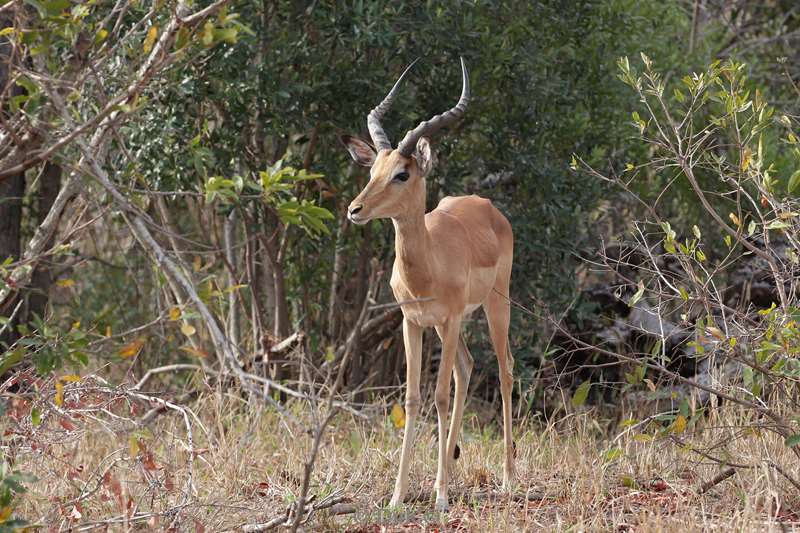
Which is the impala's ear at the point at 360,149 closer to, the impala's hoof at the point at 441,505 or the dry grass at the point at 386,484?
the dry grass at the point at 386,484

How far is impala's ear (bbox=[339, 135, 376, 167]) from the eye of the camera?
5684mm

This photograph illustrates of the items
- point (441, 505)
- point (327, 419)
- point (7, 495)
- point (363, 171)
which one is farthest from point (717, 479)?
point (363, 171)

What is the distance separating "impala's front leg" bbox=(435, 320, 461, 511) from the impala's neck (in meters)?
0.27

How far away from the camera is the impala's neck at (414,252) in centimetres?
534

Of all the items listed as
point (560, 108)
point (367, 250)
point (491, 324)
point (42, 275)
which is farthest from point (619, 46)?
point (42, 275)

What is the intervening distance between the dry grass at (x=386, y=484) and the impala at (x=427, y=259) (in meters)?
0.29

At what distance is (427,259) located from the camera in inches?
213

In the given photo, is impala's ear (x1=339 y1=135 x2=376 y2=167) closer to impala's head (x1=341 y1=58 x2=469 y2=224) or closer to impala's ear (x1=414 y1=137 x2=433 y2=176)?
impala's head (x1=341 y1=58 x2=469 y2=224)

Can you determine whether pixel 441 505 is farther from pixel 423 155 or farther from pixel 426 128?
pixel 426 128

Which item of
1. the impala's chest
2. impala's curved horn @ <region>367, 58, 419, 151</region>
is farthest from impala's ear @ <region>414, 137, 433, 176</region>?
the impala's chest

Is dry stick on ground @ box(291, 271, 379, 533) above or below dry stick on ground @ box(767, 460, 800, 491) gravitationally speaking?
above

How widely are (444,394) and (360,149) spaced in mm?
1326

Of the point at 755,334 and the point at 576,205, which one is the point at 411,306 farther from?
the point at 576,205

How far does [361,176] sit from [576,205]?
1.59 meters
